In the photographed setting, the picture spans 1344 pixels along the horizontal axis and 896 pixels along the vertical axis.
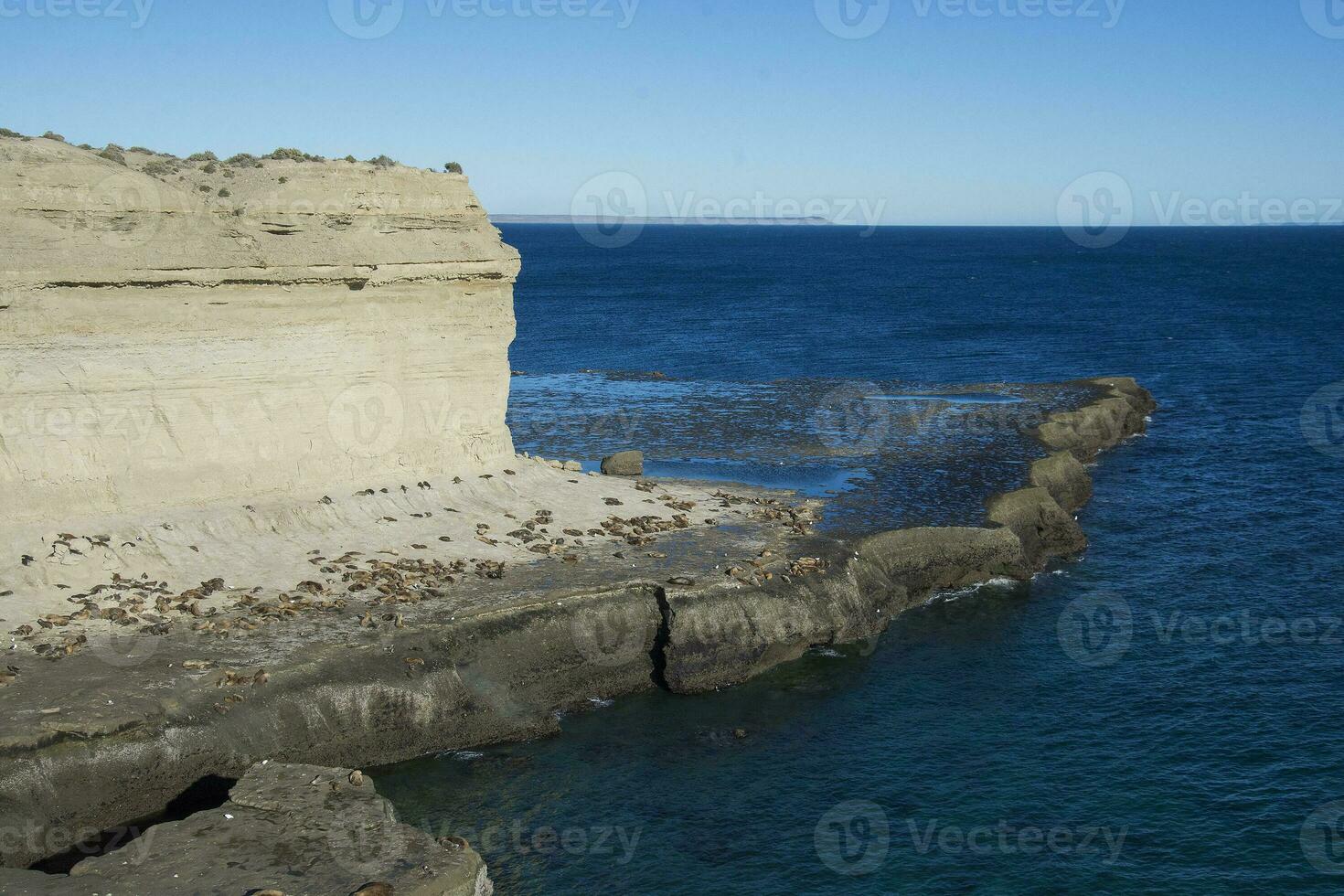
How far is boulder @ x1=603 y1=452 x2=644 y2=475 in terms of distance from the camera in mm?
42438

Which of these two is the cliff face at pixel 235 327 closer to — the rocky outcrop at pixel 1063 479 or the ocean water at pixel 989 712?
the ocean water at pixel 989 712

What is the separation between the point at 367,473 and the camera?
102ft

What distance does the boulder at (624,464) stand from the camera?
4244 cm

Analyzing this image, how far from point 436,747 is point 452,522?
8.39 m

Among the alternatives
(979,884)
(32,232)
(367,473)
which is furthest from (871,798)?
(32,232)

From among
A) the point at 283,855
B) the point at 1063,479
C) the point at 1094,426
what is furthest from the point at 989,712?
the point at 1094,426

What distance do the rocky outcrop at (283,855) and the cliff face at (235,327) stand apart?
10621 mm

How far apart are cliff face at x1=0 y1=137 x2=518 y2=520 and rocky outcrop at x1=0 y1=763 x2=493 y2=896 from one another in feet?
34.8

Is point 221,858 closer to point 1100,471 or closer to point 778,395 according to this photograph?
point 1100,471

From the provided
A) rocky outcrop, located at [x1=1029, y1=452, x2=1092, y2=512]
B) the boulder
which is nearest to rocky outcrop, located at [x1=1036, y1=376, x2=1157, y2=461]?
rocky outcrop, located at [x1=1029, y1=452, x2=1092, y2=512]

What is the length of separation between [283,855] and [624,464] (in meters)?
26.0

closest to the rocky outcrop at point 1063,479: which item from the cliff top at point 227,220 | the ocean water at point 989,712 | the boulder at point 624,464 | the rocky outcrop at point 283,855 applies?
the ocean water at point 989,712

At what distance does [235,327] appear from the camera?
28.2m

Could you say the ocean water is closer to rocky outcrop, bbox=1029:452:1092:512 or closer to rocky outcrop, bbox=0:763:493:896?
rocky outcrop, bbox=1029:452:1092:512
